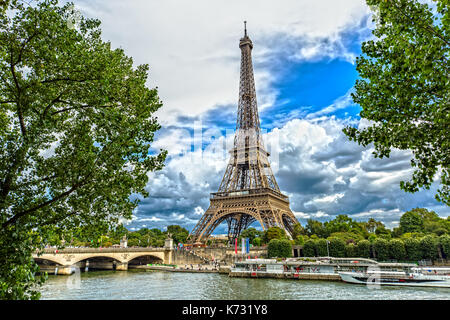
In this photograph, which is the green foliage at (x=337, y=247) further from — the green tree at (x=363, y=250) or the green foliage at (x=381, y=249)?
the green foliage at (x=381, y=249)

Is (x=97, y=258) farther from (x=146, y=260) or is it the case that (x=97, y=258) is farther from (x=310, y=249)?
(x=310, y=249)

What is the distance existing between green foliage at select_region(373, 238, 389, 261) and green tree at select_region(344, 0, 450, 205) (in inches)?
1794

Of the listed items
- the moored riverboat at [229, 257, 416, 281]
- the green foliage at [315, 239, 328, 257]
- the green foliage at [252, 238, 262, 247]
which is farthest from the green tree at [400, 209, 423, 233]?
the green foliage at [252, 238, 262, 247]

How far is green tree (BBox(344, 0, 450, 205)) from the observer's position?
714cm

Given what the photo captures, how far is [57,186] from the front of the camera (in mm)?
8180

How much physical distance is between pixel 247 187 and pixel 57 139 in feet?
211

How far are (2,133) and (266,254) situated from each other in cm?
5643

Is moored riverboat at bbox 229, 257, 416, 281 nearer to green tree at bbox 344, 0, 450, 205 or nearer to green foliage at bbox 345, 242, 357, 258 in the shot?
green foliage at bbox 345, 242, 357, 258

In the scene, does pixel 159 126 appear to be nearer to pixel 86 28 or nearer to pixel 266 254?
pixel 86 28

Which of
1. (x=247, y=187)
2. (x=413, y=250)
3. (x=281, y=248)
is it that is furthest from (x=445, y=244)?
(x=247, y=187)

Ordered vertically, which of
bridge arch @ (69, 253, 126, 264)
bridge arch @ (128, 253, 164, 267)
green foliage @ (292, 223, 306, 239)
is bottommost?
bridge arch @ (128, 253, 164, 267)

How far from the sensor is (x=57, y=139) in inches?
350

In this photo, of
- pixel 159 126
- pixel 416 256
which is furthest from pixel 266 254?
pixel 159 126

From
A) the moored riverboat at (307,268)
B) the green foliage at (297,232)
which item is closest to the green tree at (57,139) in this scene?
the moored riverboat at (307,268)
